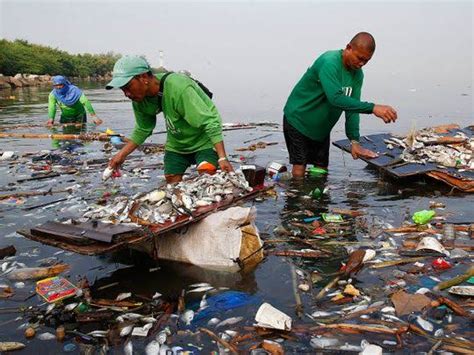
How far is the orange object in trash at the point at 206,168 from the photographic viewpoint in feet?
20.4

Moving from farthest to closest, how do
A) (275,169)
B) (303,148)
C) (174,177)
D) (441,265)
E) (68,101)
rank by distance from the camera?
(68,101) → (275,169) → (303,148) → (174,177) → (441,265)

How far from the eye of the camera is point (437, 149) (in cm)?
992

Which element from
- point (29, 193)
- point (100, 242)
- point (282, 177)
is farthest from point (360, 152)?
point (29, 193)

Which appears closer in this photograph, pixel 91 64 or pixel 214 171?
pixel 214 171

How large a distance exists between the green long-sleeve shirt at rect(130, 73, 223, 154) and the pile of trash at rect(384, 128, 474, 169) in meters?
5.26

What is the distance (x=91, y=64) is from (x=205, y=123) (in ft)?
298

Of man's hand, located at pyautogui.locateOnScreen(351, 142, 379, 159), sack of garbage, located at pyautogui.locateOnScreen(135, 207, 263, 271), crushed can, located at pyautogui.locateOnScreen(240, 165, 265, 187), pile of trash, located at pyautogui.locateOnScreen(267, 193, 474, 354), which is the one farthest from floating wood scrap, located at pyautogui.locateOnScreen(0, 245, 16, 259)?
man's hand, located at pyautogui.locateOnScreen(351, 142, 379, 159)

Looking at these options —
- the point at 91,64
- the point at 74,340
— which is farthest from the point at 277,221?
the point at 91,64

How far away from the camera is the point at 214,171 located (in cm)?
627

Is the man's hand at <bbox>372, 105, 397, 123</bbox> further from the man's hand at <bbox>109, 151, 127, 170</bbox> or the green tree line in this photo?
the green tree line

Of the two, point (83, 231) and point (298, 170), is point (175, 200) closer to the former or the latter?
point (83, 231)

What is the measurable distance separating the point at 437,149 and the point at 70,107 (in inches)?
538

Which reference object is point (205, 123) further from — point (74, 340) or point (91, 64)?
point (91, 64)

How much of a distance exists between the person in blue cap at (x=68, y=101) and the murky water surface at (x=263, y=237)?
3.48m
